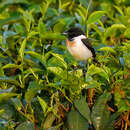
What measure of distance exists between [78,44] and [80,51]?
0.13 meters

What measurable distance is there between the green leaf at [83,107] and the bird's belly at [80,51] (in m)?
1.28

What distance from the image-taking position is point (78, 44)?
3.83 m

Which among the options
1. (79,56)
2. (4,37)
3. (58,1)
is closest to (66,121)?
(4,37)

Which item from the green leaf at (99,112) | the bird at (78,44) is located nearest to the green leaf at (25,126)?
the green leaf at (99,112)

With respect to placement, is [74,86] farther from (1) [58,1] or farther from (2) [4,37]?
(1) [58,1]

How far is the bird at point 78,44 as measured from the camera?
340 cm

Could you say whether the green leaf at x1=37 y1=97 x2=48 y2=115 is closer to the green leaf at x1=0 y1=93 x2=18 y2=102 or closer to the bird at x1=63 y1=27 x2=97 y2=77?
the green leaf at x1=0 y1=93 x2=18 y2=102

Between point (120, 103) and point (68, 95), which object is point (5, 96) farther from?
point (120, 103)

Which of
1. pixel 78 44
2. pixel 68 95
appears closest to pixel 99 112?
pixel 68 95

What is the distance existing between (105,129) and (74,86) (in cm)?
39

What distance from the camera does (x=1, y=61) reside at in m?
2.73

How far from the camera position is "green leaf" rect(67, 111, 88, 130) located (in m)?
2.33

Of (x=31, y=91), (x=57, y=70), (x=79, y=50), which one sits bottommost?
(x=79, y=50)

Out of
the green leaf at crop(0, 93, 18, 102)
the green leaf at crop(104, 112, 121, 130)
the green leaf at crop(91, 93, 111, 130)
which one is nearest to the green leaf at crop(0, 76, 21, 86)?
the green leaf at crop(0, 93, 18, 102)
